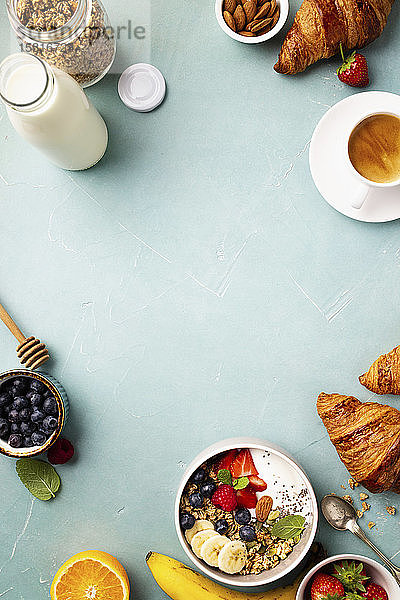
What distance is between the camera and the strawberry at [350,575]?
54.9 inches

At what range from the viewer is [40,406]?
145 cm

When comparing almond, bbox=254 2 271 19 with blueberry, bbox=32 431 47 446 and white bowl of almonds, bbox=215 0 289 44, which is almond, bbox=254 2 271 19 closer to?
white bowl of almonds, bbox=215 0 289 44

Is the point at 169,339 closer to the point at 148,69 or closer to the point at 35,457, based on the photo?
the point at 35,457

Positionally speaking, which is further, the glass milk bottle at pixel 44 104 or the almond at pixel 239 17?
the almond at pixel 239 17

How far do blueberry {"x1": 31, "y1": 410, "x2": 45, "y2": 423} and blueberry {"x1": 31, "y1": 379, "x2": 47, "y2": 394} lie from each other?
5cm

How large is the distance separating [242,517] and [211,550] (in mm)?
106

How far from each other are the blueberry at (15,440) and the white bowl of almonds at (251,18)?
3.59 feet

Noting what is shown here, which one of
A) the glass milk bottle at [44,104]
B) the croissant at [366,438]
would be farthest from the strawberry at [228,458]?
the glass milk bottle at [44,104]

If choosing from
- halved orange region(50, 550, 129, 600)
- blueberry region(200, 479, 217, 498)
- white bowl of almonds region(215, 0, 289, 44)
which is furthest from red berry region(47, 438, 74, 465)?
white bowl of almonds region(215, 0, 289, 44)

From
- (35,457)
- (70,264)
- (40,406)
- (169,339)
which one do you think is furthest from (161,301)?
(35,457)

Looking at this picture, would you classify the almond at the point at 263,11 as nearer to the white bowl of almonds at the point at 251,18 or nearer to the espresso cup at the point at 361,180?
the white bowl of almonds at the point at 251,18

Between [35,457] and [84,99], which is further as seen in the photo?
[35,457]

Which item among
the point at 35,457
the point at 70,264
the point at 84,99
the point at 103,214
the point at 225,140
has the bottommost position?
the point at 35,457

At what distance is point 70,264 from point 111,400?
0.37 metres
